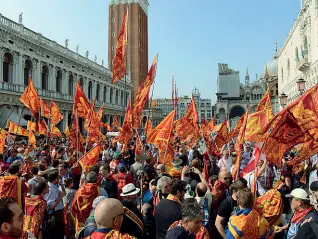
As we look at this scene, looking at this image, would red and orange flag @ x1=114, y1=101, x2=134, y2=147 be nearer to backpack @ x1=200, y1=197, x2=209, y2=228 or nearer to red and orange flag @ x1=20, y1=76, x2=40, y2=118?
red and orange flag @ x1=20, y1=76, x2=40, y2=118

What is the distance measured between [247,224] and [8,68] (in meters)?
29.6

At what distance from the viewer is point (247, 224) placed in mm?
3531

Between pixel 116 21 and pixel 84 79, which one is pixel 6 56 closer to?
pixel 84 79

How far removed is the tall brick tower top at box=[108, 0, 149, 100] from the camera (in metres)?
70.5

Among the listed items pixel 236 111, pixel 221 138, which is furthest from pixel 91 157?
pixel 236 111

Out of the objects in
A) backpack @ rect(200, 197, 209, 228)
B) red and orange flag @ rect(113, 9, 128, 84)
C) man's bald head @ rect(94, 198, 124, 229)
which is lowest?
backpack @ rect(200, 197, 209, 228)

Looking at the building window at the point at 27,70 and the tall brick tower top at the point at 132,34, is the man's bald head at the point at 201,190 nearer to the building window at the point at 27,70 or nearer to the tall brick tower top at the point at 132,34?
the building window at the point at 27,70

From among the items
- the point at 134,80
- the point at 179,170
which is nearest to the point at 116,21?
the point at 134,80

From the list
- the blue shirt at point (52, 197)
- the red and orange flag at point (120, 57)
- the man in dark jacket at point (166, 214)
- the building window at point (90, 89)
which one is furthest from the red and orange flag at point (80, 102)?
the building window at point (90, 89)

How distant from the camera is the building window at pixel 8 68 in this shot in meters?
28.4

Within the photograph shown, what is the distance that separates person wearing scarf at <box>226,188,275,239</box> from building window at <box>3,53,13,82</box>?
95.1ft

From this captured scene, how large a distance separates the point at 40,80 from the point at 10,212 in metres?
32.7

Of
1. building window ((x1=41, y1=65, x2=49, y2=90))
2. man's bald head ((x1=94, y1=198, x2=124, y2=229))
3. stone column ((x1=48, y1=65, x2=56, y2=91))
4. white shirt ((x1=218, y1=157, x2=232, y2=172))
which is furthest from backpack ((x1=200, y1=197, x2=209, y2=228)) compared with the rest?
stone column ((x1=48, y1=65, x2=56, y2=91))

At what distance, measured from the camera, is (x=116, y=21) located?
7244cm
